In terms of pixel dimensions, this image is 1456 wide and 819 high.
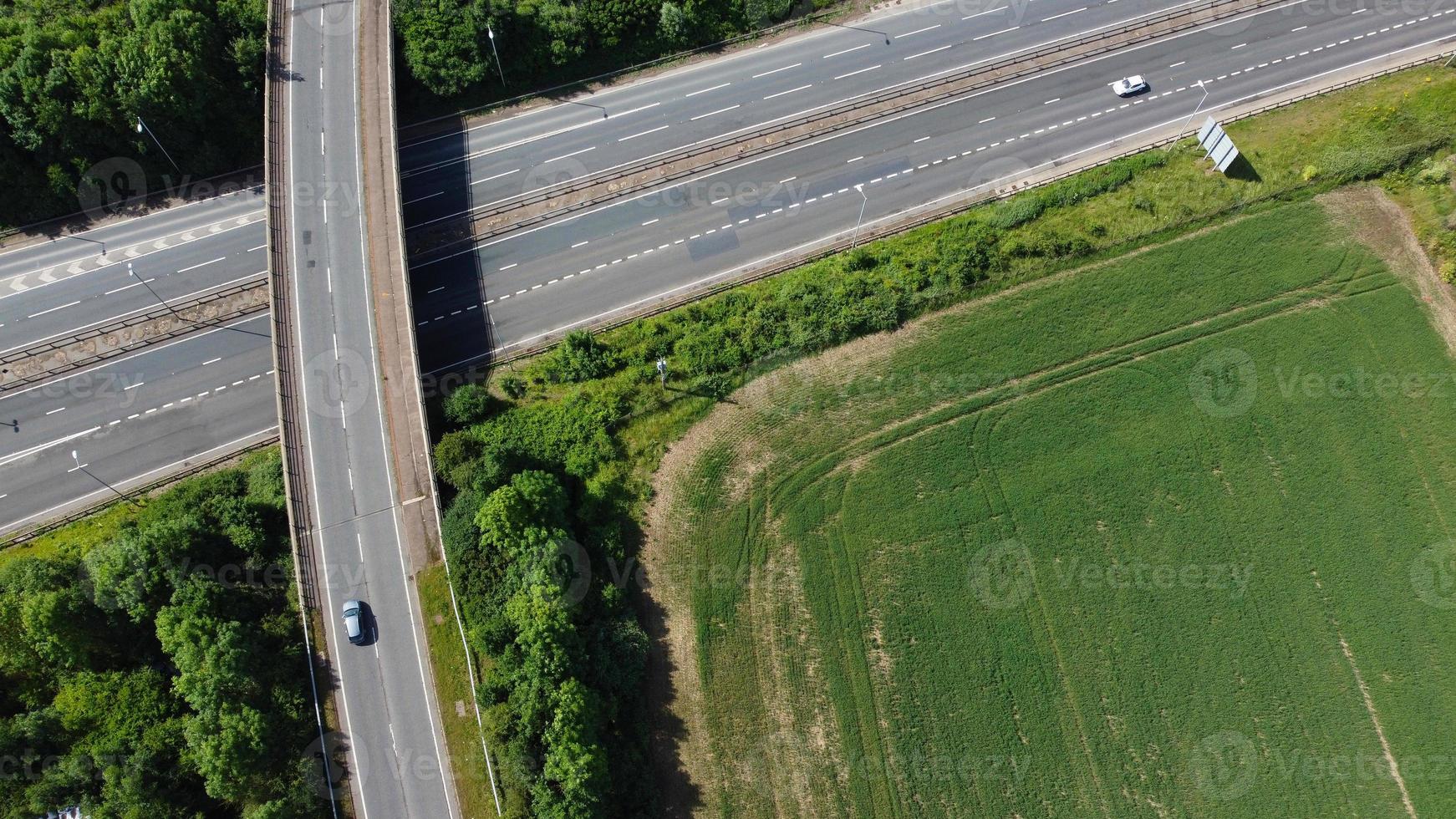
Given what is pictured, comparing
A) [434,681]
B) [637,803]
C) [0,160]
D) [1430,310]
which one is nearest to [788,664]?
[637,803]

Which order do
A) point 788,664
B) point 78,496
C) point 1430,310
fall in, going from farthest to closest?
point 1430,310 < point 78,496 < point 788,664

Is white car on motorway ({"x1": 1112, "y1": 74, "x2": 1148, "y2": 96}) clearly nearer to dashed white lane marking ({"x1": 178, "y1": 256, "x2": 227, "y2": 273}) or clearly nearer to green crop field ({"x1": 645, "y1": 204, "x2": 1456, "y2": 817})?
green crop field ({"x1": 645, "y1": 204, "x2": 1456, "y2": 817})

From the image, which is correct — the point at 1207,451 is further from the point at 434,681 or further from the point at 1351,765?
the point at 434,681

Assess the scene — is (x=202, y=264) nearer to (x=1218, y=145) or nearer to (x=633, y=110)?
(x=633, y=110)

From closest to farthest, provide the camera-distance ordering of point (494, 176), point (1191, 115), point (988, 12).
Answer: point (494, 176), point (1191, 115), point (988, 12)

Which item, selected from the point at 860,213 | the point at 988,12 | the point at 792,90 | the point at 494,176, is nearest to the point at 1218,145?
the point at 988,12

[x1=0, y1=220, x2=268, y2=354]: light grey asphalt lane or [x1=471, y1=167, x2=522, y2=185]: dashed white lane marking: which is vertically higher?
[x1=471, y1=167, x2=522, y2=185]: dashed white lane marking

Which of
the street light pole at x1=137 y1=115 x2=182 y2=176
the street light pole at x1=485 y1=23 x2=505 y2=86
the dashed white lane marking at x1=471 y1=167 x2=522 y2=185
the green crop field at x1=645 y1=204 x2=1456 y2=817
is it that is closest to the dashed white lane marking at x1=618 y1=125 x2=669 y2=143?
the dashed white lane marking at x1=471 y1=167 x2=522 y2=185
